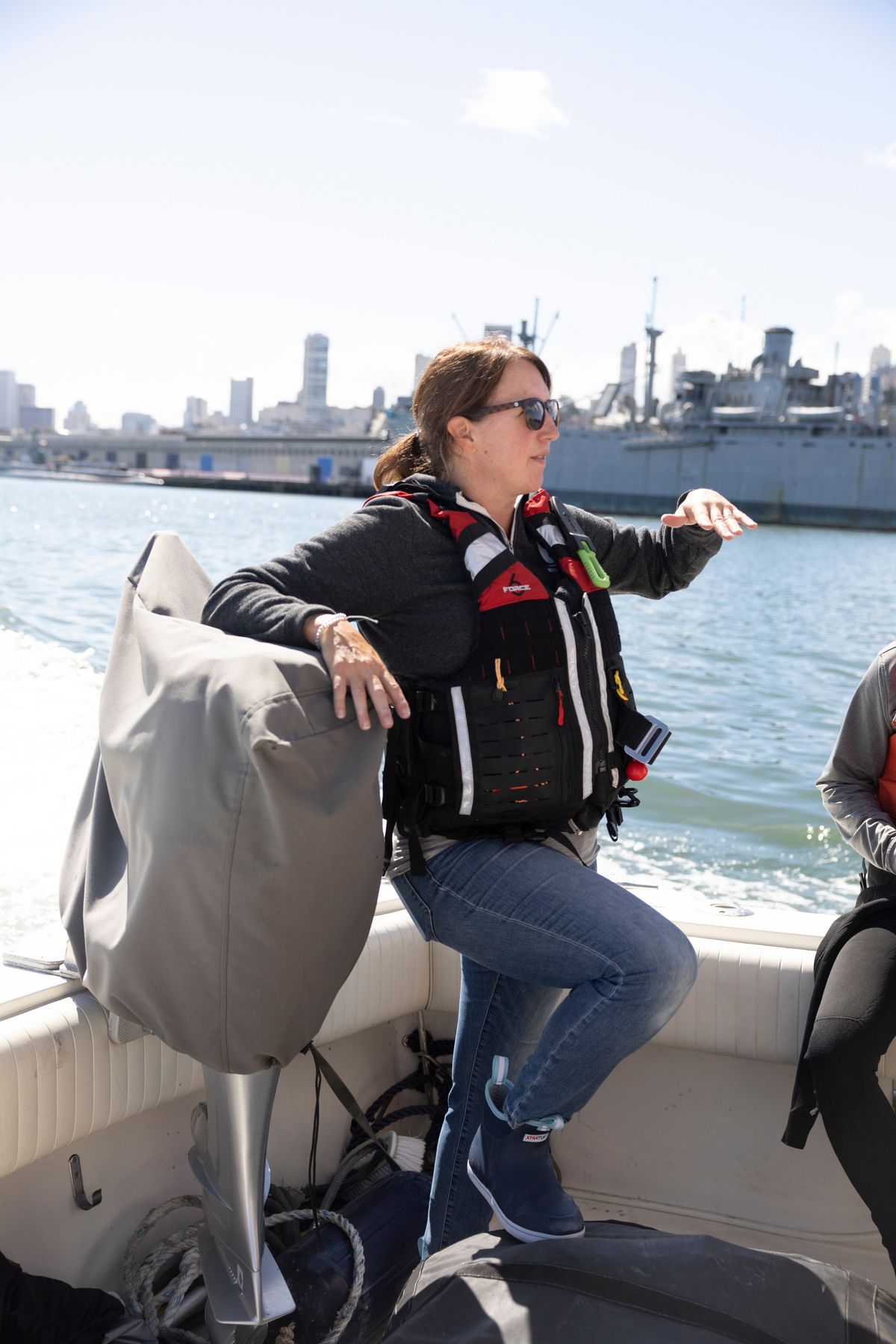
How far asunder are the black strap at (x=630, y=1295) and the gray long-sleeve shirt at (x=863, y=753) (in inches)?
42.2

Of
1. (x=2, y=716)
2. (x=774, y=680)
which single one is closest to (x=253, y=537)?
(x=774, y=680)

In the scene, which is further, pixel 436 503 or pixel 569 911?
pixel 436 503

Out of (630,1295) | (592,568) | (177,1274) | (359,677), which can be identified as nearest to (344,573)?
(359,677)

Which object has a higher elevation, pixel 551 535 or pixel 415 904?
pixel 551 535

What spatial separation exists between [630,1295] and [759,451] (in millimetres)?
56297

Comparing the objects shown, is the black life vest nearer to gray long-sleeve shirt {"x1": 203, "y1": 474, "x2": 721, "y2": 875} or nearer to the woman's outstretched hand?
gray long-sleeve shirt {"x1": 203, "y1": 474, "x2": 721, "y2": 875}

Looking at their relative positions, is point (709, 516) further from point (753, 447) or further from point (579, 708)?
point (753, 447)

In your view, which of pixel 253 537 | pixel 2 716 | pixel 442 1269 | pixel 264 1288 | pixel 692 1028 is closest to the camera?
pixel 442 1269

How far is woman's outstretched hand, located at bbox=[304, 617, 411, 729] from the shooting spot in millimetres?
1501

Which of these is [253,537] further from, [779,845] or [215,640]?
[215,640]

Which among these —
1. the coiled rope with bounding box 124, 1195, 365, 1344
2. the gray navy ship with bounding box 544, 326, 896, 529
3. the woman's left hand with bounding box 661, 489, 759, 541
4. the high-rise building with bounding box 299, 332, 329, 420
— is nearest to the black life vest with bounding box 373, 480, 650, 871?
the woman's left hand with bounding box 661, 489, 759, 541

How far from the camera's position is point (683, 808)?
7246 mm

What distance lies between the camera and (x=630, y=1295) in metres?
1.42

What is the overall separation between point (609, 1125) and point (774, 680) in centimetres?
1063
